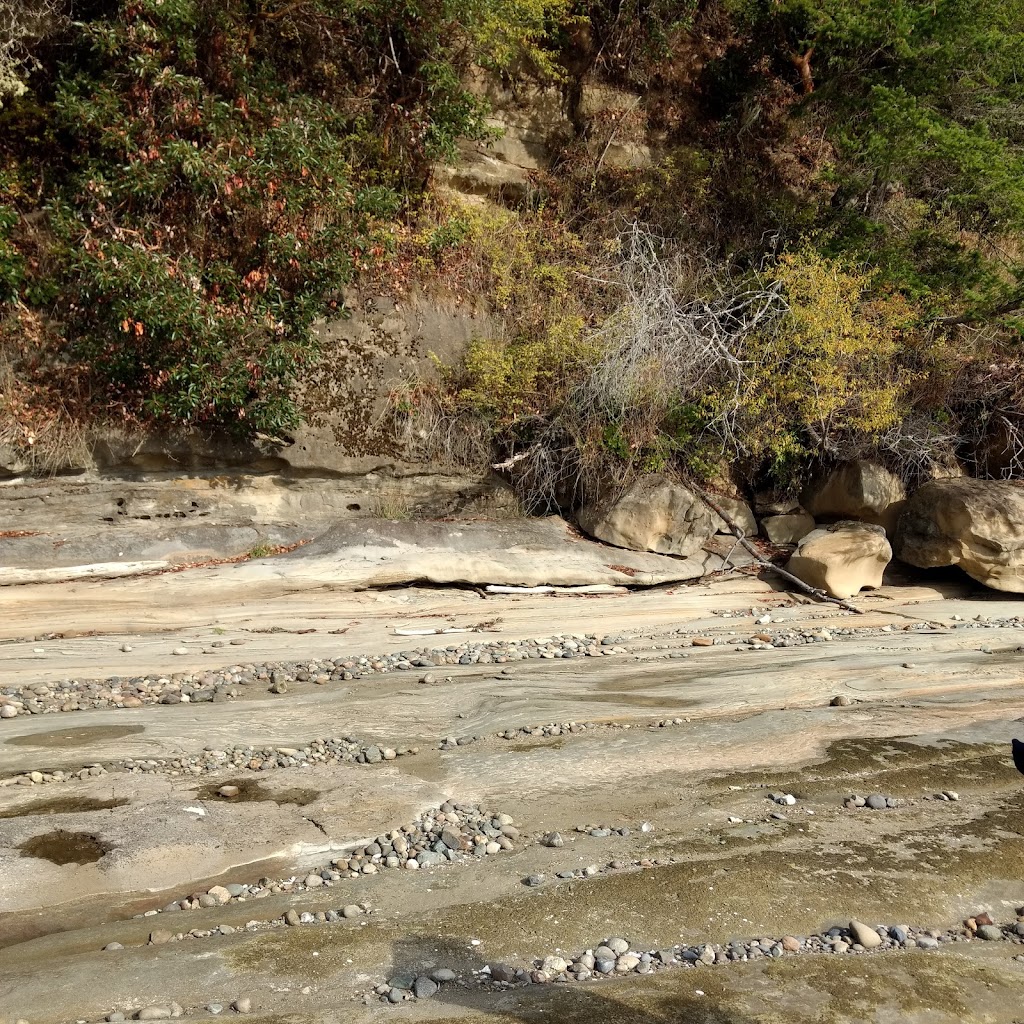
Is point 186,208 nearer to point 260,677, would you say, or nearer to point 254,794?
point 260,677

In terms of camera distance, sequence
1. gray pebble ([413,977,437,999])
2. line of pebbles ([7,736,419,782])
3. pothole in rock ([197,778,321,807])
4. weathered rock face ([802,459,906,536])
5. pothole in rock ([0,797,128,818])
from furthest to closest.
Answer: weathered rock face ([802,459,906,536]) → line of pebbles ([7,736,419,782]) → pothole in rock ([197,778,321,807]) → pothole in rock ([0,797,128,818]) → gray pebble ([413,977,437,999])

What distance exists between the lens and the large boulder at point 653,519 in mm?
10633

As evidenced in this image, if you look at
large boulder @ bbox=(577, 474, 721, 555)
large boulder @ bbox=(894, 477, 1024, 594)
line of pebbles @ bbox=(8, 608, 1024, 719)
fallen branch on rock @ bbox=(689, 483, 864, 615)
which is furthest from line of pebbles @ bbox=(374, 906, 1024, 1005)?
large boulder @ bbox=(894, 477, 1024, 594)

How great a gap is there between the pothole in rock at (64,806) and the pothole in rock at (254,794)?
41cm

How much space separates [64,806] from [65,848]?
0.40m

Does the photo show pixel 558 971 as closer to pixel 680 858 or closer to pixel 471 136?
pixel 680 858

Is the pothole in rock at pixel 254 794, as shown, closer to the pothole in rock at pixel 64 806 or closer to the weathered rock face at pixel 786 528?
the pothole in rock at pixel 64 806

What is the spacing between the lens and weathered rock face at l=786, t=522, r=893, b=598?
1012 cm

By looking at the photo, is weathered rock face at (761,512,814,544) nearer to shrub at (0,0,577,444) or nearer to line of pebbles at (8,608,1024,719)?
line of pebbles at (8,608,1024,719)

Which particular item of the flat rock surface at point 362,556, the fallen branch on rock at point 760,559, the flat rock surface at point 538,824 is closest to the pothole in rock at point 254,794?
the flat rock surface at point 538,824

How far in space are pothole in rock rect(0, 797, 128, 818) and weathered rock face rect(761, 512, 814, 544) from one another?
890 centimetres

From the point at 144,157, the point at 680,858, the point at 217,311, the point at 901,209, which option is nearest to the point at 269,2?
the point at 144,157

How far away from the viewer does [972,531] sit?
1020 centimetres

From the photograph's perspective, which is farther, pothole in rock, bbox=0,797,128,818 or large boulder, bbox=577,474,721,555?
large boulder, bbox=577,474,721,555
